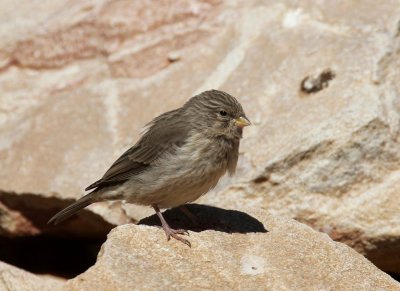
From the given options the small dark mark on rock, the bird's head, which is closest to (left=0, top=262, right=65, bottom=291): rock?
the bird's head

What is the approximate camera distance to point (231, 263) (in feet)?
17.8

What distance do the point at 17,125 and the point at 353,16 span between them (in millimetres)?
3735

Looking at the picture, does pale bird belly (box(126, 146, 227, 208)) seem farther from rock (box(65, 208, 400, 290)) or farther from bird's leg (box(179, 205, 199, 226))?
rock (box(65, 208, 400, 290))

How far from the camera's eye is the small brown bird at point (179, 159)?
6.04 meters

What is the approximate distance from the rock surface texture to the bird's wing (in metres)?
0.85

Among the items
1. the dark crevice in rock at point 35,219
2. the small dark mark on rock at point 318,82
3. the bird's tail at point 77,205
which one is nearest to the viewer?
the bird's tail at point 77,205

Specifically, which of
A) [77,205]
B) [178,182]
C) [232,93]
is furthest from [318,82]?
[77,205]

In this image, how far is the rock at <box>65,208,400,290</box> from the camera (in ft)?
16.4

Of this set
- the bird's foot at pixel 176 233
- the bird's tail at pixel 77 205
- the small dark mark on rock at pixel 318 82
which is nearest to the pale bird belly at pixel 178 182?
the bird's foot at pixel 176 233

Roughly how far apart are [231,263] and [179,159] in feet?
3.41

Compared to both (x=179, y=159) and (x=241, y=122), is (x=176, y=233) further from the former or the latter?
(x=241, y=122)

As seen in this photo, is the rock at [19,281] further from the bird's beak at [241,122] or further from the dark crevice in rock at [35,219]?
the bird's beak at [241,122]

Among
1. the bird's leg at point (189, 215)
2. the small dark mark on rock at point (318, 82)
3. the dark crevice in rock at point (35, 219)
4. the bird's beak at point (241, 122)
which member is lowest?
the dark crevice in rock at point (35, 219)

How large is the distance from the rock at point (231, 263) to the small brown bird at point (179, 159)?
0.38m
